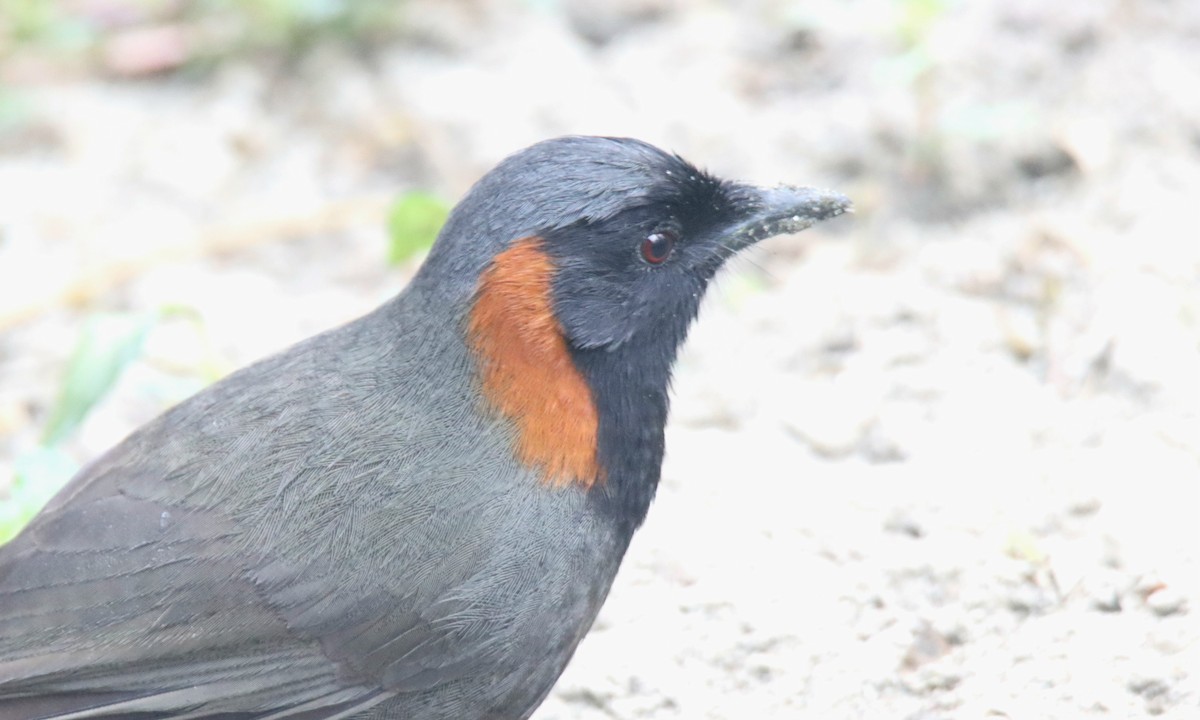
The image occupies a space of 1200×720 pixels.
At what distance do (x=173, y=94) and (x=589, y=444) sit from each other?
462cm

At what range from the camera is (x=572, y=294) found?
3.76 metres

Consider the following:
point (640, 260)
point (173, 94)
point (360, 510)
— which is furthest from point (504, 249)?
point (173, 94)

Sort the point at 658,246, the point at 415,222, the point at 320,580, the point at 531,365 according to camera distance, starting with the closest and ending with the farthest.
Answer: the point at 320,580 < the point at 531,365 < the point at 658,246 < the point at 415,222

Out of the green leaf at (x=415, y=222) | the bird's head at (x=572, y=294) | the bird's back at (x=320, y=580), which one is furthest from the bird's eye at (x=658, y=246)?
the green leaf at (x=415, y=222)

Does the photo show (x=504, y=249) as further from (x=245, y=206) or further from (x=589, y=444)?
(x=245, y=206)

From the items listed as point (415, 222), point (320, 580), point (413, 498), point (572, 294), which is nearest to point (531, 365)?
point (572, 294)

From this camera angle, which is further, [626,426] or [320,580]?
[626,426]

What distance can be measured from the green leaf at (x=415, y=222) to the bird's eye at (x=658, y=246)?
1.27m

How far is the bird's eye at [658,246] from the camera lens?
3.88 metres

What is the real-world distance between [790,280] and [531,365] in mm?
2412

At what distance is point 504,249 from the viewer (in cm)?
372

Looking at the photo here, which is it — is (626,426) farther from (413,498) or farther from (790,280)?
(790,280)

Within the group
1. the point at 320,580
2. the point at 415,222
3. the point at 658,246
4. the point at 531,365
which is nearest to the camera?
the point at 320,580

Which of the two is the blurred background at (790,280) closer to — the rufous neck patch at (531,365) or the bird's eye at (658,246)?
the rufous neck patch at (531,365)
